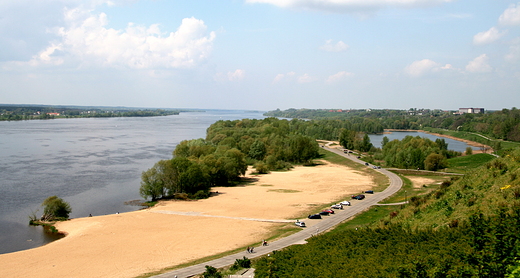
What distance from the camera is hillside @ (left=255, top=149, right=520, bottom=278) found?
1524 cm

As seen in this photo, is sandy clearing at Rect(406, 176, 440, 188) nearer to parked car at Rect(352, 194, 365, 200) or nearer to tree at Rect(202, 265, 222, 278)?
parked car at Rect(352, 194, 365, 200)

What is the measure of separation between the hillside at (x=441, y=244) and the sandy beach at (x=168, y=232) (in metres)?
11.4

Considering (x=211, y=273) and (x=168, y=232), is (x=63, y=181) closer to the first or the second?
(x=168, y=232)

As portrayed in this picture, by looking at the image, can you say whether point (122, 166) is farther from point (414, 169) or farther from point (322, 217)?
point (414, 169)

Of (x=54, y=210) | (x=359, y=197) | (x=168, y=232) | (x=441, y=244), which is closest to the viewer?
(x=441, y=244)

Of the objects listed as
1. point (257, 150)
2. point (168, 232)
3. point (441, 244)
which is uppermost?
point (441, 244)

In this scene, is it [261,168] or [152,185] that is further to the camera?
[261,168]

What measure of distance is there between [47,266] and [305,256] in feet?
67.9

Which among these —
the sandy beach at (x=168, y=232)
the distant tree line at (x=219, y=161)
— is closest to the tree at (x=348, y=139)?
the distant tree line at (x=219, y=161)

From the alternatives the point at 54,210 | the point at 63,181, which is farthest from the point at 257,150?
the point at 54,210

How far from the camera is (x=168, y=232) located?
36.5m

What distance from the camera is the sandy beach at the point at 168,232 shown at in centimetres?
2833

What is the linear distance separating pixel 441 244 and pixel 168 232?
25.9 metres

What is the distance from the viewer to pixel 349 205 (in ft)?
145
